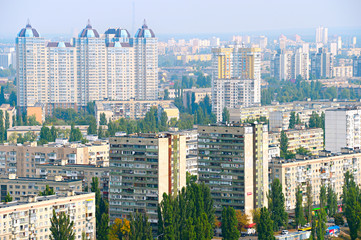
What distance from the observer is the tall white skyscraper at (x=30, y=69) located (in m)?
96.8

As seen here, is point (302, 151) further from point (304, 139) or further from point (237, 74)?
point (237, 74)

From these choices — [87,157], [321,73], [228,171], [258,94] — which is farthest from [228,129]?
[321,73]

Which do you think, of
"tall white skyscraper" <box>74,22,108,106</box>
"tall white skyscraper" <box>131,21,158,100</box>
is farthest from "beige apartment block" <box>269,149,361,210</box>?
"tall white skyscraper" <box>131,21,158,100</box>

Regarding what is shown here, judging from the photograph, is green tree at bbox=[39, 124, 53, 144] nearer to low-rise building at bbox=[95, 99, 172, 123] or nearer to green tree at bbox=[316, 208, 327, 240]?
low-rise building at bbox=[95, 99, 172, 123]

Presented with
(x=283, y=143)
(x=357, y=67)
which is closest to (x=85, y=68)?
(x=283, y=143)

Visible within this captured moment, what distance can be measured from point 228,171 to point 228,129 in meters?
1.70

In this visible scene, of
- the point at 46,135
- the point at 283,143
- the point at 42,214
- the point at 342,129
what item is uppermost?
the point at 342,129

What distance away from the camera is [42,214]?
39156 millimetres

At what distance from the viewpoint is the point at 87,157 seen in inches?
2151

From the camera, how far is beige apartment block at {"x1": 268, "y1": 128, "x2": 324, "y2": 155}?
63156 mm

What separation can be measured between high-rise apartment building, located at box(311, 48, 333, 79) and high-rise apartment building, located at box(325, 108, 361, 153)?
71.5 meters

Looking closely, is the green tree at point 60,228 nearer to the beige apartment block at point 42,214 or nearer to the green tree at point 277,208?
the beige apartment block at point 42,214

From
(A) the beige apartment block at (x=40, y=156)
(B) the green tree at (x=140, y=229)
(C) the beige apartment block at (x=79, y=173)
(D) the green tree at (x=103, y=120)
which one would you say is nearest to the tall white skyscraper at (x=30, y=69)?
(D) the green tree at (x=103, y=120)

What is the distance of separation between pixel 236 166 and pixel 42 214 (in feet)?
32.2
